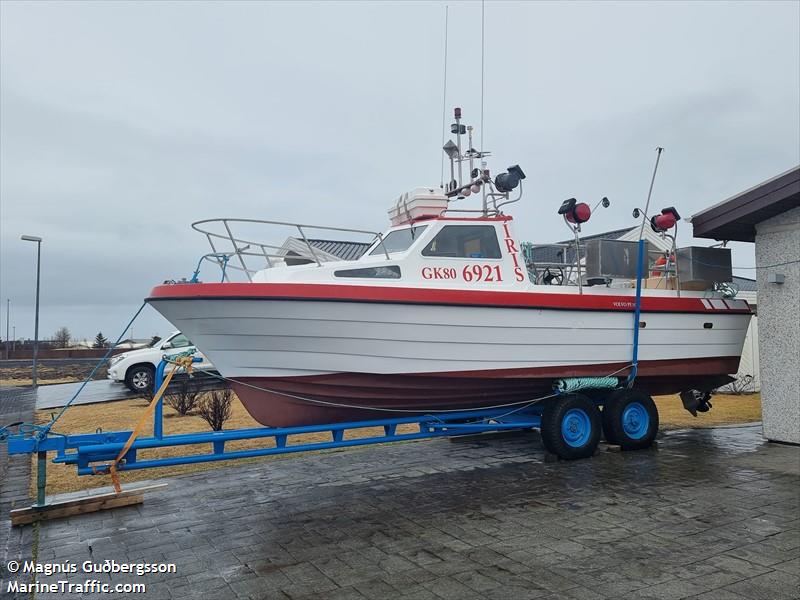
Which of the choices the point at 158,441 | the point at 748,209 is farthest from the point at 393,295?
the point at 748,209

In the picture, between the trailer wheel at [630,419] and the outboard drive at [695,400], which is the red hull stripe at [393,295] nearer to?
the trailer wheel at [630,419]

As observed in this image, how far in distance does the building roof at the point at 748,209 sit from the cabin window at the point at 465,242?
3.59 metres

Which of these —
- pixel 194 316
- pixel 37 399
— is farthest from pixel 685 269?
pixel 37 399

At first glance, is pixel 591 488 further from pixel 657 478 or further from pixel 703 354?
pixel 703 354

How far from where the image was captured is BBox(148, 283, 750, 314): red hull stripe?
536 centimetres

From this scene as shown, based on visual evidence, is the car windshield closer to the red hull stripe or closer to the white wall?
the red hull stripe

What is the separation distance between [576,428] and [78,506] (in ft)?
17.5

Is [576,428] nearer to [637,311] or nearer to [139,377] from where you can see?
[637,311]

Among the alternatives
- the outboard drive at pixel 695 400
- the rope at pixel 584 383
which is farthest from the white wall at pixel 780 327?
the rope at pixel 584 383

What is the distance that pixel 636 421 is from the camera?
7707 millimetres

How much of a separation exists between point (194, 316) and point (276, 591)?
267 cm

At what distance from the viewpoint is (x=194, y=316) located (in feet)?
18.2

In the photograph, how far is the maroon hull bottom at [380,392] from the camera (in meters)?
5.80

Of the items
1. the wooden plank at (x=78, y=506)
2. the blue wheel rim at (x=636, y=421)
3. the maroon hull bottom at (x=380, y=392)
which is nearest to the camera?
the wooden plank at (x=78, y=506)
